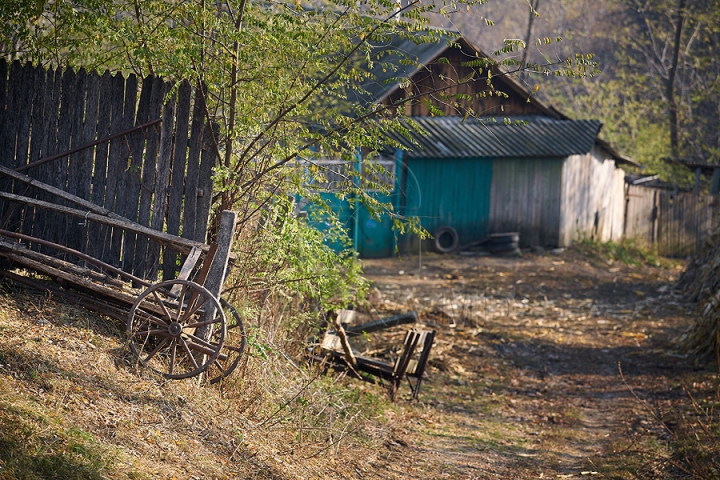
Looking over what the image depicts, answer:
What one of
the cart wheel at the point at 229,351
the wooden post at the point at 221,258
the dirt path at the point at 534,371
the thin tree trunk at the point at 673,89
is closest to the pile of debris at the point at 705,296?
the dirt path at the point at 534,371

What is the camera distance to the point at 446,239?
22.0 meters

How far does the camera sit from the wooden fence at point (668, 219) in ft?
82.1

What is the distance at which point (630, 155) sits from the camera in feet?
103

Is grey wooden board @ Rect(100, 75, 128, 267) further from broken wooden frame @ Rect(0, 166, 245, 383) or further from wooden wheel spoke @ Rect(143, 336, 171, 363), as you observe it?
wooden wheel spoke @ Rect(143, 336, 171, 363)

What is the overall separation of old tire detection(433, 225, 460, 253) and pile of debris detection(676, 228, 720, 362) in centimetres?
592

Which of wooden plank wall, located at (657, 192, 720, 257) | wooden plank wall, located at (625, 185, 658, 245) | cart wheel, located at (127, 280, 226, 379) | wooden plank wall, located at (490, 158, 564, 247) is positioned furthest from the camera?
wooden plank wall, located at (625, 185, 658, 245)

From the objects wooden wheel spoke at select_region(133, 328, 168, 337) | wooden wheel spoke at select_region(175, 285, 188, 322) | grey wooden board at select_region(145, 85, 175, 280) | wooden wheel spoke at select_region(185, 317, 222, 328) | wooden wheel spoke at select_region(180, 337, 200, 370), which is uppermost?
grey wooden board at select_region(145, 85, 175, 280)

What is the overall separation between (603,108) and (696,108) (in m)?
4.53

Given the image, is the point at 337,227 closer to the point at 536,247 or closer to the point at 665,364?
the point at 665,364

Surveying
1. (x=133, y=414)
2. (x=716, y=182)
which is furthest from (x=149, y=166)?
(x=716, y=182)

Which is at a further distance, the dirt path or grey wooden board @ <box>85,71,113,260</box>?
the dirt path

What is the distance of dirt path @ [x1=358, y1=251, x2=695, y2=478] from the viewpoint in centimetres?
804

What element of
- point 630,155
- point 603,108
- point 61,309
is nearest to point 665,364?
point 61,309

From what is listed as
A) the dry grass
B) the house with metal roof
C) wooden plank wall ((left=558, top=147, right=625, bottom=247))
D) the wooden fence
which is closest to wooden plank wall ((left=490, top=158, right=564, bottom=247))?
the house with metal roof
